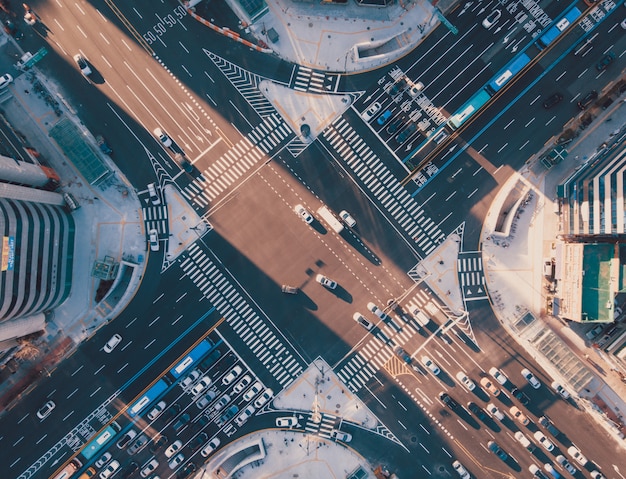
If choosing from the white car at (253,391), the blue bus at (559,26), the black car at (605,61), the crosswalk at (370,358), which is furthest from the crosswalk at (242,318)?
the black car at (605,61)

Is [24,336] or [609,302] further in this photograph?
[24,336]

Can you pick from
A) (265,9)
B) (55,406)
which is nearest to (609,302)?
(265,9)

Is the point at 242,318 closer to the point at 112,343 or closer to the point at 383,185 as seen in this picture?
the point at 112,343

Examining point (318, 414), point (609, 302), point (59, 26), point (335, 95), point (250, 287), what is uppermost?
point (59, 26)

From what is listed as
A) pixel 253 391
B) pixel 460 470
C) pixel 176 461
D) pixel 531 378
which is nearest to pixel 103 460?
pixel 176 461

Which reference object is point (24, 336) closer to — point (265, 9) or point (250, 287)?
point (250, 287)

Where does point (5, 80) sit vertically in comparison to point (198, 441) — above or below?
above
